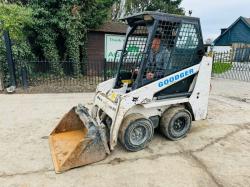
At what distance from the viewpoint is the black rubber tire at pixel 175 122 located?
13.2 ft

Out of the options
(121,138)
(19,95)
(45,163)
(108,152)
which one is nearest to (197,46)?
(121,138)

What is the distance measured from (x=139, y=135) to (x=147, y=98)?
2.00 ft

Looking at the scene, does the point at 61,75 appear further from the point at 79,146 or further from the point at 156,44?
the point at 79,146

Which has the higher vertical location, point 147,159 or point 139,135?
point 139,135

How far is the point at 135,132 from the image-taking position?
147 inches

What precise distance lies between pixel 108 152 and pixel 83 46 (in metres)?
7.98

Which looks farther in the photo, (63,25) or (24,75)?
(63,25)

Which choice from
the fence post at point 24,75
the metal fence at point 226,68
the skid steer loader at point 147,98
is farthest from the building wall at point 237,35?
the skid steer loader at point 147,98

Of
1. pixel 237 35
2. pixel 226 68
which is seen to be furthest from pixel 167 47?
pixel 237 35

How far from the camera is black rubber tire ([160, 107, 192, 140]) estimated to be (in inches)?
158

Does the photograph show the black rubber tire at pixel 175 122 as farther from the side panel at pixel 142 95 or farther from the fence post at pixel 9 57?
the fence post at pixel 9 57

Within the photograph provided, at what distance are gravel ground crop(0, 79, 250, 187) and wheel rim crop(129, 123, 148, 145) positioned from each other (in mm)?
171

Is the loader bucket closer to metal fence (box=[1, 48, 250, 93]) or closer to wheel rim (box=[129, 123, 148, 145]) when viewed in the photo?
wheel rim (box=[129, 123, 148, 145])

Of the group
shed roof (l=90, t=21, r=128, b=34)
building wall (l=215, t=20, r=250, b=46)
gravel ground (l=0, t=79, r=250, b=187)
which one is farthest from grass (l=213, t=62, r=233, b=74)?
building wall (l=215, t=20, r=250, b=46)
